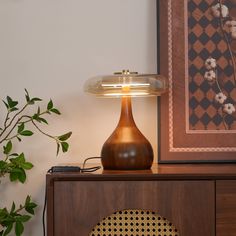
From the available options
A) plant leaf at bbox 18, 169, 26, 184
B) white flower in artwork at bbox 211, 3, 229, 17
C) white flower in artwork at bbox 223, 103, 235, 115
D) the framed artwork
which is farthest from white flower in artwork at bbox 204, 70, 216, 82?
plant leaf at bbox 18, 169, 26, 184

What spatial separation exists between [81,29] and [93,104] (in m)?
0.30

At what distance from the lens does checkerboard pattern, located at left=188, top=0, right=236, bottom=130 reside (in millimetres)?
1760

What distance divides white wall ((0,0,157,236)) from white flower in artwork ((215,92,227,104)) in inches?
10.3

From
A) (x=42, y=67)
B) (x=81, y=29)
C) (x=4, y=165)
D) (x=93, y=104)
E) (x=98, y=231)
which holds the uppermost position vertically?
(x=81, y=29)

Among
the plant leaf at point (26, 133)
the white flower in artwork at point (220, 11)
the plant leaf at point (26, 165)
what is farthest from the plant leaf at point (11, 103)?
the white flower in artwork at point (220, 11)

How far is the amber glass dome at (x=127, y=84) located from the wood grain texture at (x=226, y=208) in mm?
399

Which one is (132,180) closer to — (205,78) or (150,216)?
(150,216)

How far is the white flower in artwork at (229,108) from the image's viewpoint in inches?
69.4

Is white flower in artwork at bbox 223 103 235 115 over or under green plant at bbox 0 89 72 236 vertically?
over

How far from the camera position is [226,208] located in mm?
1335

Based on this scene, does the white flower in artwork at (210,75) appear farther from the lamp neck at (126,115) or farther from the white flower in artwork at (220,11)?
the lamp neck at (126,115)

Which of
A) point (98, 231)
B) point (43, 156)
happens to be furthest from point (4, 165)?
point (98, 231)

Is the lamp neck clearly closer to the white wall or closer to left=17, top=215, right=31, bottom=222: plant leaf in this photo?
the white wall

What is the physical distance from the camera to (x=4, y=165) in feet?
5.57
